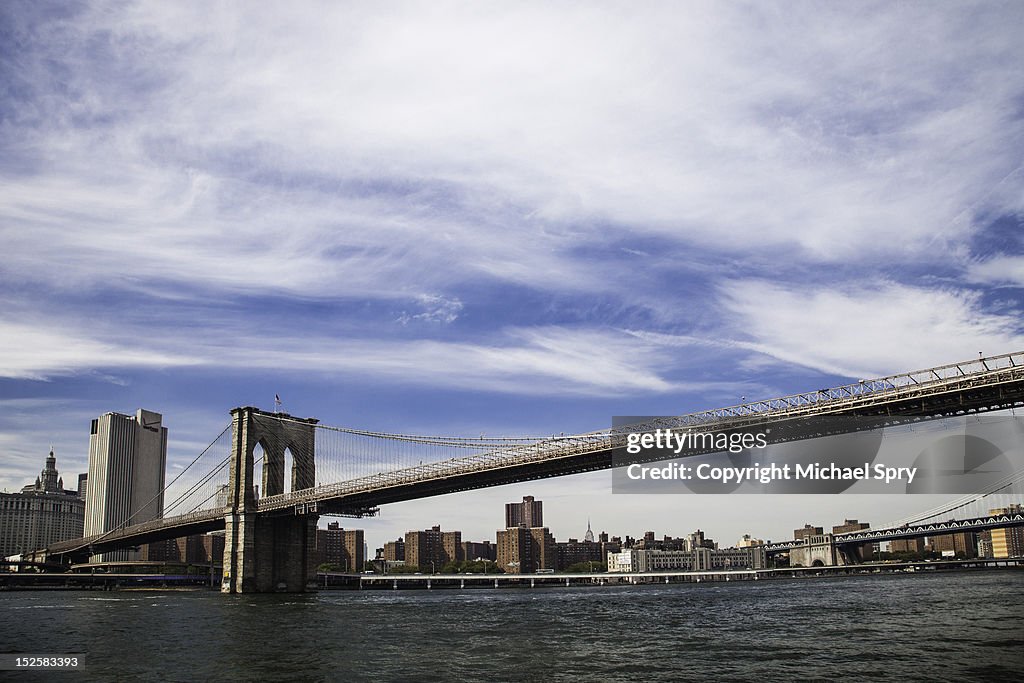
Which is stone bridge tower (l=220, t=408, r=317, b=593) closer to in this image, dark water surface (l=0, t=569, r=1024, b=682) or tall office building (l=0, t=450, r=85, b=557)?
dark water surface (l=0, t=569, r=1024, b=682)

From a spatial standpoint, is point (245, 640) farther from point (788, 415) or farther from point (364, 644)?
point (788, 415)

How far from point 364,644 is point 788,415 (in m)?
29.9

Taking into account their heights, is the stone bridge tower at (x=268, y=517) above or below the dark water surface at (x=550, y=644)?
above

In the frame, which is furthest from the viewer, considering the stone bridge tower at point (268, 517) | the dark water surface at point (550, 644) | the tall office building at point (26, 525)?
the tall office building at point (26, 525)

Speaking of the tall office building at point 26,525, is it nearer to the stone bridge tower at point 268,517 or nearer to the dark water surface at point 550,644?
the stone bridge tower at point 268,517

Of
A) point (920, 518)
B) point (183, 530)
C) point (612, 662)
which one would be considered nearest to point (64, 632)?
point (612, 662)

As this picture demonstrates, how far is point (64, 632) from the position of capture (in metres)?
40.2

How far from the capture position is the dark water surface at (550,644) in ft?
82.0

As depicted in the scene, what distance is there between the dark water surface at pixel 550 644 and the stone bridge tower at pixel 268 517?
91.9 ft

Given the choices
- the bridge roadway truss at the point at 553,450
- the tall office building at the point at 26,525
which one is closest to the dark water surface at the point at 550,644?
the bridge roadway truss at the point at 553,450

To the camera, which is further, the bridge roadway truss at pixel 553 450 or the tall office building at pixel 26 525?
the tall office building at pixel 26 525

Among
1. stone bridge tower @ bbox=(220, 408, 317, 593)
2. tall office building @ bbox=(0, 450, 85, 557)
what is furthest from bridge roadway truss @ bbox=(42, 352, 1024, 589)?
tall office building @ bbox=(0, 450, 85, 557)

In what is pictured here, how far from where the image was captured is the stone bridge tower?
80.7 m

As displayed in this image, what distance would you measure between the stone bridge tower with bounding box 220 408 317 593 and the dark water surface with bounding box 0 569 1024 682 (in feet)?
91.9
